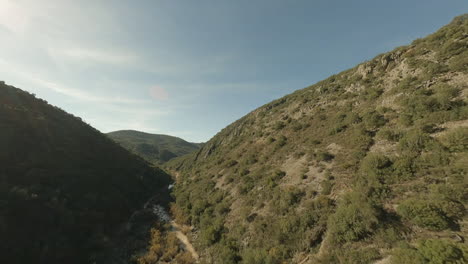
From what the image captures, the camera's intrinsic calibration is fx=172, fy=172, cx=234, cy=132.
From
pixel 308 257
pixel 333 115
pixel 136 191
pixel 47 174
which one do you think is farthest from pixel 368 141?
pixel 47 174

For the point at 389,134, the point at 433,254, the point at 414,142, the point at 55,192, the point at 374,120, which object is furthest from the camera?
the point at 55,192

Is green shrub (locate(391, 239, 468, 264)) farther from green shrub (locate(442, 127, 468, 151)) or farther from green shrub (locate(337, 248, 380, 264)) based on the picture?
green shrub (locate(442, 127, 468, 151))

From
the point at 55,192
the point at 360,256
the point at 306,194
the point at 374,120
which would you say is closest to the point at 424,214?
the point at 360,256

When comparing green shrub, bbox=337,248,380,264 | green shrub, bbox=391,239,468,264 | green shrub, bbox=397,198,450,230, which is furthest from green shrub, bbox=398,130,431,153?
green shrub, bbox=337,248,380,264

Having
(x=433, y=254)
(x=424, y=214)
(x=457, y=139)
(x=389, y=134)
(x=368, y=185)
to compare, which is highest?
(x=389, y=134)

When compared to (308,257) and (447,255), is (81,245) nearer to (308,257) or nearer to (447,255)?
(308,257)

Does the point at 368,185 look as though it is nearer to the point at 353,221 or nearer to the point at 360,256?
the point at 353,221

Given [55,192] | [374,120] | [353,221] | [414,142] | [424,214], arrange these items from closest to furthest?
[424,214] < [353,221] < [414,142] < [374,120] < [55,192]

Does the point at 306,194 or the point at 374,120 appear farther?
the point at 374,120
